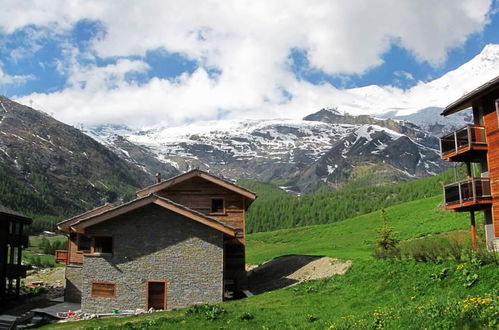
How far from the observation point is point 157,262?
32.4m

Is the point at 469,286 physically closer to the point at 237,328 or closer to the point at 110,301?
the point at 237,328

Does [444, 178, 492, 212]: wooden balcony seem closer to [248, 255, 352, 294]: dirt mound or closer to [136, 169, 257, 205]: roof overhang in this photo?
[248, 255, 352, 294]: dirt mound

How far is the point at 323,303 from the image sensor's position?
23906mm

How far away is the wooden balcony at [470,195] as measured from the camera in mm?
29078

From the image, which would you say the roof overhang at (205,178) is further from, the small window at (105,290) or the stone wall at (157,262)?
the small window at (105,290)

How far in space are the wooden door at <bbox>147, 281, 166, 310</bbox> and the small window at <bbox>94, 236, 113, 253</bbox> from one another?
11.5 ft

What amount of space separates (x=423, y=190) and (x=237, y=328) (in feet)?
594

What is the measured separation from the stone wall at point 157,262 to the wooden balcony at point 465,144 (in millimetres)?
14897

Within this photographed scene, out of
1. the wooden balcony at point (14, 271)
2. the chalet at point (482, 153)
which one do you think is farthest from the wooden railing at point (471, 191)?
the wooden balcony at point (14, 271)

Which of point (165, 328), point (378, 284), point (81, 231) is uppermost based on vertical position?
point (81, 231)

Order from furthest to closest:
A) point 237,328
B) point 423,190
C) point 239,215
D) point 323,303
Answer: point 423,190 < point 239,215 < point 323,303 < point 237,328

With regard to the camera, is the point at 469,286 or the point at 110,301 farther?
the point at 110,301

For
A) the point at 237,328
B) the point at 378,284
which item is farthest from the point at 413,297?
the point at 237,328

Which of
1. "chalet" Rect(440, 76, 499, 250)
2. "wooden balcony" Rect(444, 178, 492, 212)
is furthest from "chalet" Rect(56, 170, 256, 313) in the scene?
"chalet" Rect(440, 76, 499, 250)
